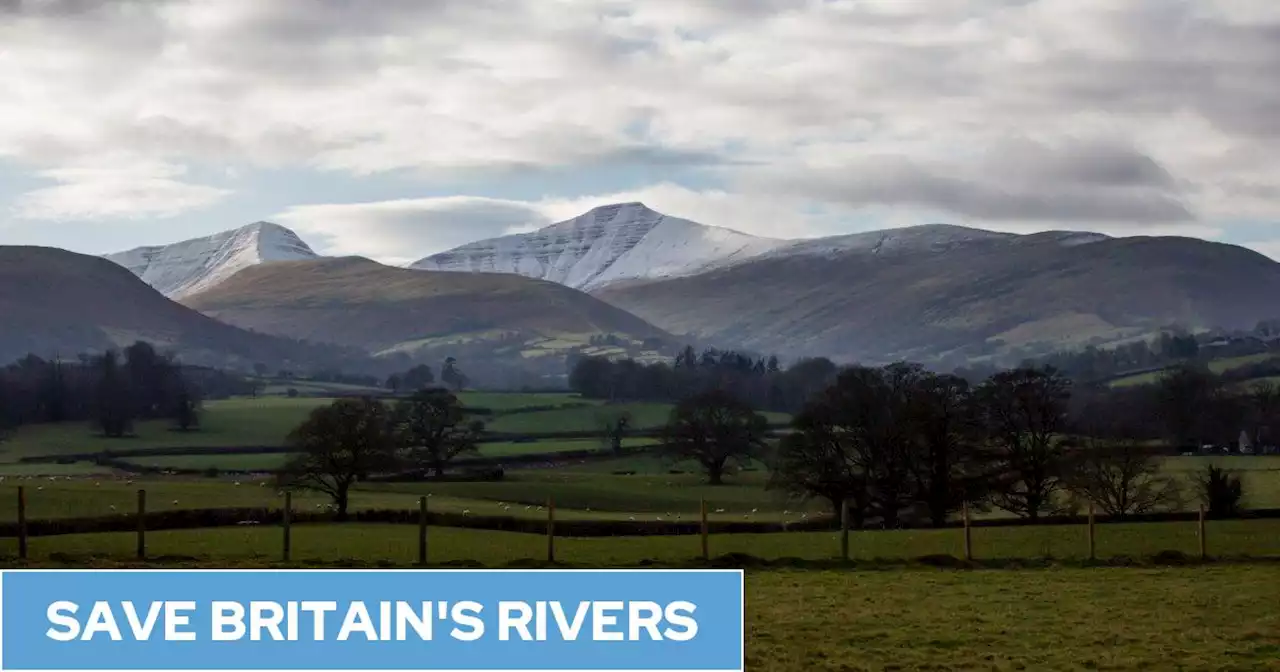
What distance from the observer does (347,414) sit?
7325 cm

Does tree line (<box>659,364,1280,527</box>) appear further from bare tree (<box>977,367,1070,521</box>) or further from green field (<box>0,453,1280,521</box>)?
green field (<box>0,453,1280,521</box>)

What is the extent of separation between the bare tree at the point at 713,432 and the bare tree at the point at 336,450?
2976cm

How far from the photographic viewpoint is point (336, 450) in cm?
6888

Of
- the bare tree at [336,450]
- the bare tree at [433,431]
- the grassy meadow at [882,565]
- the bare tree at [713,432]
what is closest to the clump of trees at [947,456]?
the grassy meadow at [882,565]

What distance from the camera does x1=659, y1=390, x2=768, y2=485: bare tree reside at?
98875mm

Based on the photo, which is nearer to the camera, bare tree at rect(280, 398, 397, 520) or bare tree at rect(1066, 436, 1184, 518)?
bare tree at rect(1066, 436, 1184, 518)

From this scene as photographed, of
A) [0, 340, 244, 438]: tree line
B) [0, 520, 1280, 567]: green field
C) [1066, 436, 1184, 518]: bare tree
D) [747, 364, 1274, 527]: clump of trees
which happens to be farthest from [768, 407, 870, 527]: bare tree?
[0, 340, 244, 438]: tree line

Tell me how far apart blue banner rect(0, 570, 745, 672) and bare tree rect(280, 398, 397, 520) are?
47090mm

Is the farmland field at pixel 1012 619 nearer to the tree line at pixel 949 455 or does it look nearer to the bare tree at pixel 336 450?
the tree line at pixel 949 455

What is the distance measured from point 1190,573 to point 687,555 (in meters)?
12.5

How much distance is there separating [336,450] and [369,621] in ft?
171

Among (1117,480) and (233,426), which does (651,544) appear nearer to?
(1117,480)

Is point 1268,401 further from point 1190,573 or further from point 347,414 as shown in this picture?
point 1190,573

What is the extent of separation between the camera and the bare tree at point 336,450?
6819cm
